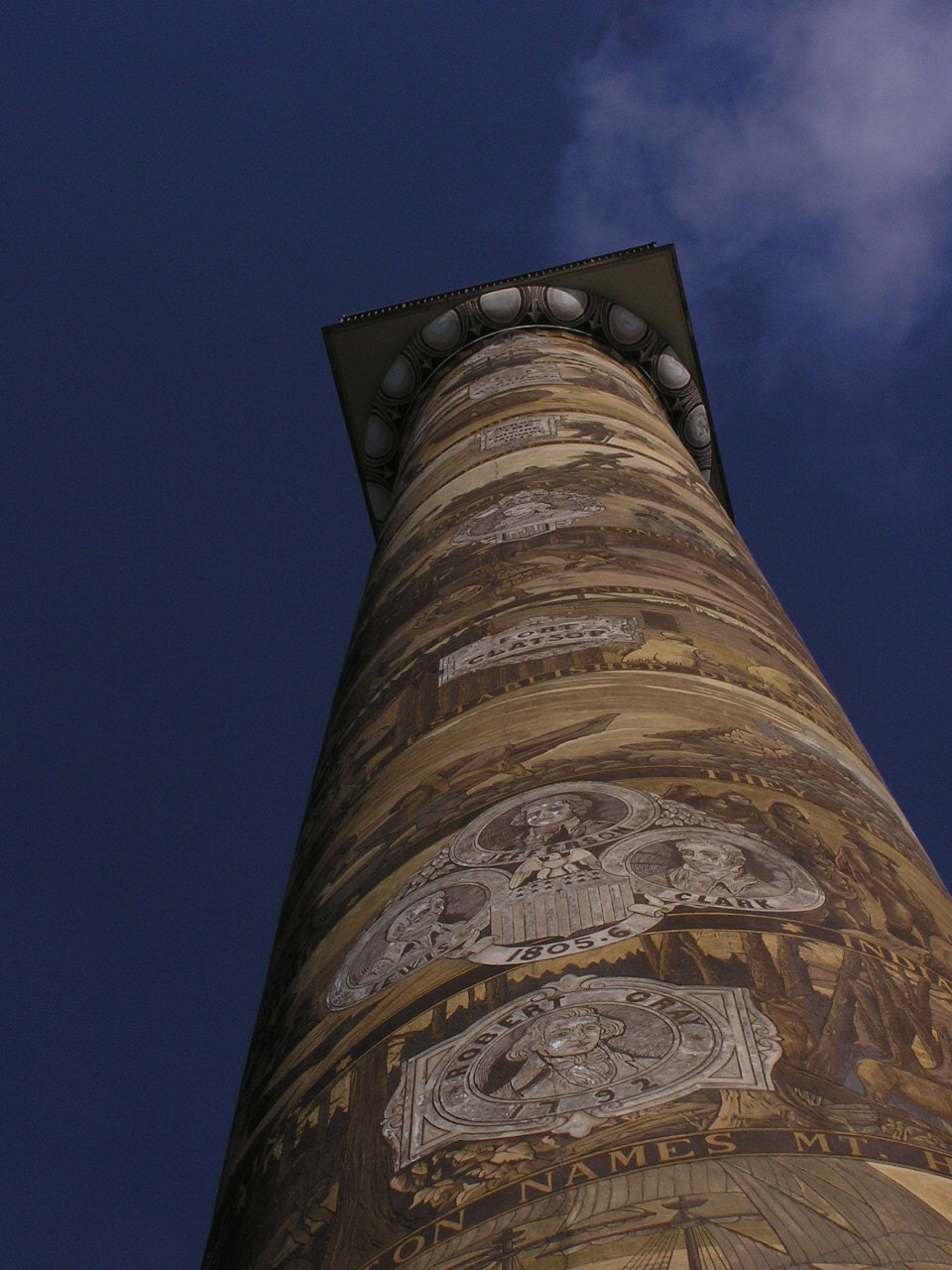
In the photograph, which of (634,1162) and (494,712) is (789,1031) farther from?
(494,712)

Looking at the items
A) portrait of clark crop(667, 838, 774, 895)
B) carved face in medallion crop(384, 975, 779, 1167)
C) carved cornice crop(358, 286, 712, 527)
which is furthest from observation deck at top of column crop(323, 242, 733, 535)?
carved face in medallion crop(384, 975, 779, 1167)

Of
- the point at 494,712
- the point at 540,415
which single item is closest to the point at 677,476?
the point at 540,415

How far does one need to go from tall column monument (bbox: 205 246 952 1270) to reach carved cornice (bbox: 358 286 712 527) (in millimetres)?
4240

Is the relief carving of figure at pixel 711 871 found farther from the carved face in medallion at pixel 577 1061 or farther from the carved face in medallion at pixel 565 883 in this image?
the carved face in medallion at pixel 577 1061

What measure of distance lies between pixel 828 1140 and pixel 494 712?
1.74 m

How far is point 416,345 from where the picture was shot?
9211 millimetres

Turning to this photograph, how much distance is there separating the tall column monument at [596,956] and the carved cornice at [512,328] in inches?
167

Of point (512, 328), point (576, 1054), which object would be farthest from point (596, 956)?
point (512, 328)

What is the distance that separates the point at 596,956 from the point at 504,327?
6967mm

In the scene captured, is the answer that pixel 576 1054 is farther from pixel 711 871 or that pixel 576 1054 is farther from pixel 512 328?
pixel 512 328

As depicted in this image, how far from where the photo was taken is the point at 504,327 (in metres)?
8.86

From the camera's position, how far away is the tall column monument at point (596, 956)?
70.6 inches

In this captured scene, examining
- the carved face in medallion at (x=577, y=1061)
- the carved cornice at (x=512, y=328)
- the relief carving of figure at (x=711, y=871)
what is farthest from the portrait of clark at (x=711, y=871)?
the carved cornice at (x=512, y=328)

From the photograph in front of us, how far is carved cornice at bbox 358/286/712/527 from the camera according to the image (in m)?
8.89
